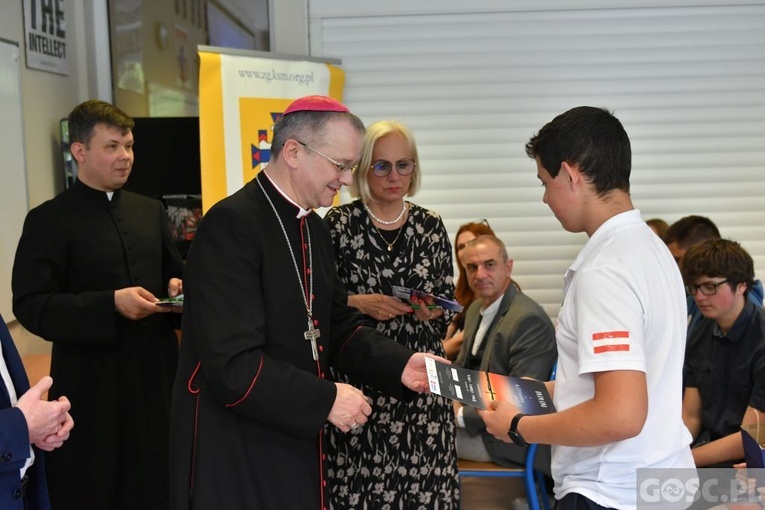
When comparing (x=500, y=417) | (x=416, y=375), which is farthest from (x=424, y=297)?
(x=500, y=417)

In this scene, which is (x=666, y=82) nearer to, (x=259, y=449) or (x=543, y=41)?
(x=543, y=41)

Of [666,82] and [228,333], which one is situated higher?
[666,82]

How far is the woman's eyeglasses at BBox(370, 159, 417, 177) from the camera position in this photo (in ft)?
10.3

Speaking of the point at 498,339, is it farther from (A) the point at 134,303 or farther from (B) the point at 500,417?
(B) the point at 500,417

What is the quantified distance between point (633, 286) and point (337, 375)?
58.7 inches

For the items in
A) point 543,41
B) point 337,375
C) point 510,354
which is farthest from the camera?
point 543,41

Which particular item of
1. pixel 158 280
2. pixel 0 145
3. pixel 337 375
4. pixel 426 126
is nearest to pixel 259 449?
pixel 337 375

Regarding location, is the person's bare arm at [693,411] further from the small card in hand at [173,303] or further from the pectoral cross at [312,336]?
the small card in hand at [173,303]

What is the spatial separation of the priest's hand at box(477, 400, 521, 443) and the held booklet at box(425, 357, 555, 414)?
2 centimetres

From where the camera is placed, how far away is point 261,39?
17.4ft

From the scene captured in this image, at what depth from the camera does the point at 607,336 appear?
1.62 metres

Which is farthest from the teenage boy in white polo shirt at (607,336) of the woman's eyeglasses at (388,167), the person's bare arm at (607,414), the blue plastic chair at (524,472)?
the blue plastic chair at (524,472)

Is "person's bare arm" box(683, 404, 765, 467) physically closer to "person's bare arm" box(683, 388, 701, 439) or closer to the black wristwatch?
"person's bare arm" box(683, 388, 701, 439)

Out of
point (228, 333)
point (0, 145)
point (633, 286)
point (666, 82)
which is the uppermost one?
point (666, 82)
